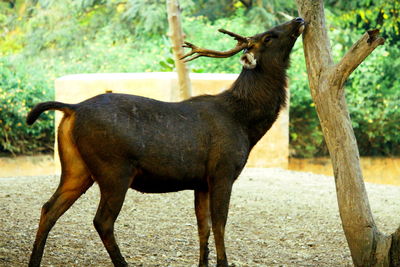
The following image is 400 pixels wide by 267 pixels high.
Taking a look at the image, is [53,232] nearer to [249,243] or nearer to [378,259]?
[249,243]

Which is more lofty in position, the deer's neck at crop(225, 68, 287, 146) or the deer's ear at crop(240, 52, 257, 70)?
the deer's ear at crop(240, 52, 257, 70)

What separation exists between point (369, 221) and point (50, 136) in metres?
12.1

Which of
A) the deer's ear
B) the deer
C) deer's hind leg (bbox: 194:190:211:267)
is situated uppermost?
the deer's ear

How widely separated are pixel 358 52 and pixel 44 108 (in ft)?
8.37

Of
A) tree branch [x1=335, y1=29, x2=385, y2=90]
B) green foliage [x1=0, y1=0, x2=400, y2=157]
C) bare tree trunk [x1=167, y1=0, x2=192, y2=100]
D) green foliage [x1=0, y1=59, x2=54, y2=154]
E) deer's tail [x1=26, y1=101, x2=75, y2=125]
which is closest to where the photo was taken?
deer's tail [x1=26, y1=101, x2=75, y2=125]

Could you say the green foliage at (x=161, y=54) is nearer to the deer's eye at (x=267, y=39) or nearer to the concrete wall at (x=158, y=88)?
the concrete wall at (x=158, y=88)

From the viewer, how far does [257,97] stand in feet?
20.0

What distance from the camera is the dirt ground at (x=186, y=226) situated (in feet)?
21.2

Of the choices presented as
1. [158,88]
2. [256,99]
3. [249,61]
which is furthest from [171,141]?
[158,88]

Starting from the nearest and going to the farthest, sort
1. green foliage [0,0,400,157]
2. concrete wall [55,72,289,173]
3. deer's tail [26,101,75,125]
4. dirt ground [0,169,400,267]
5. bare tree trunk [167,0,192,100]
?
deer's tail [26,101,75,125] < dirt ground [0,169,400,267] < bare tree trunk [167,0,192,100] < concrete wall [55,72,289,173] < green foliage [0,0,400,157]

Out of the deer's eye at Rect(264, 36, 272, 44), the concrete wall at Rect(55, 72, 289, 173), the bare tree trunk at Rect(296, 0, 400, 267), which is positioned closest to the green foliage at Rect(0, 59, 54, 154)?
the concrete wall at Rect(55, 72, 289, 173)

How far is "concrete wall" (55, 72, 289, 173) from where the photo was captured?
1209 cm

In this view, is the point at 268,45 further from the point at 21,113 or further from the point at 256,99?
the point at 21,113

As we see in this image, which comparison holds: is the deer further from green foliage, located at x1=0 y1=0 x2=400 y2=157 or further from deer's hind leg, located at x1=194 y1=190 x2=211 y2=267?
green foliage, located at x1=0 y1=0 x2=400 y2=157
